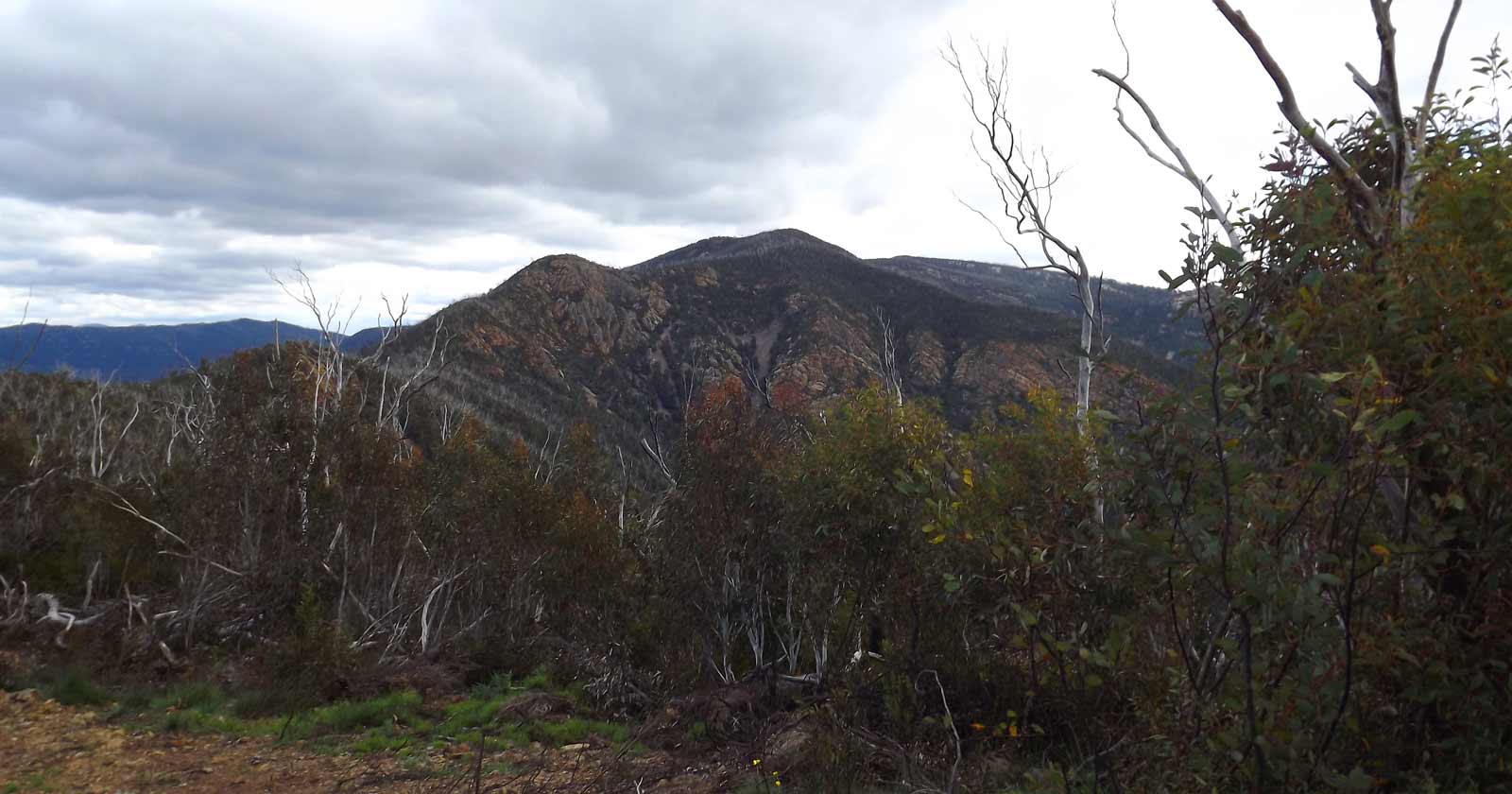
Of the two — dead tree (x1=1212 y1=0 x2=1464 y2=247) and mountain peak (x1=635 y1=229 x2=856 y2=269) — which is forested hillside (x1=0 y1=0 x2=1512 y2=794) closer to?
dead tree (x1=1212 y1=0 x2=1464 y2=247)

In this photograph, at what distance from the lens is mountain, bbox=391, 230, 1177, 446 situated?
187 feet

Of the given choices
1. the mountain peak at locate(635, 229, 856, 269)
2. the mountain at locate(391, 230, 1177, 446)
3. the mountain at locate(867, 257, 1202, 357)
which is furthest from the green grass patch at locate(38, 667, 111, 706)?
the mountain peak at locate(635, 229, 856, 269)

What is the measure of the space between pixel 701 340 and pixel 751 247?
163ft

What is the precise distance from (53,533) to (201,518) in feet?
12.6

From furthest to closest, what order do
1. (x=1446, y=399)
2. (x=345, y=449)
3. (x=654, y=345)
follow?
Answer: 1. (x=654, y=345)
2. (x=345, y=449)
3. (x=1446, y=399)

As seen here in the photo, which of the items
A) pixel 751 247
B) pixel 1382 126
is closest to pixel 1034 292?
pixel 751 247

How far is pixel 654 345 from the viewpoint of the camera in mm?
71812

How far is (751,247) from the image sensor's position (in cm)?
11875

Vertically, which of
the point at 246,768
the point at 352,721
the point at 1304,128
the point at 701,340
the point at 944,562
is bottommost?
the point at 352,721

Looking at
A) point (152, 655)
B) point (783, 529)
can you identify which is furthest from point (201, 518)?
point (783, 529)

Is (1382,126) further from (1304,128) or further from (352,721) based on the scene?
(352,721)

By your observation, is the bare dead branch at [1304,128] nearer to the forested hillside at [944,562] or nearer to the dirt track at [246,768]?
the forested hillside at [944,562]

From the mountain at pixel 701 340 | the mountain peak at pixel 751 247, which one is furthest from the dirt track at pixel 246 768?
the mountain peak at pixel 751 247

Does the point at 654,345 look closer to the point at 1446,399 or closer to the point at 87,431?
the point at 87,431
